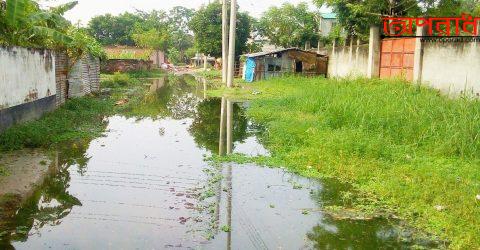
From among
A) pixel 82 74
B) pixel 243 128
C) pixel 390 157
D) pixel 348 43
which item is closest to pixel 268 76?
pixel 348 43

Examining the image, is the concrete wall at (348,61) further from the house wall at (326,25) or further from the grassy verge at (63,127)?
the house wall at (326,25)

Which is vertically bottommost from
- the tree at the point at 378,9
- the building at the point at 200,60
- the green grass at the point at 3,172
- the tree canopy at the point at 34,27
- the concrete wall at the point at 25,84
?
the green grass at the point at 3,172

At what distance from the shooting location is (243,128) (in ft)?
40.3

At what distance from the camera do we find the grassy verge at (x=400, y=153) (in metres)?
5.56

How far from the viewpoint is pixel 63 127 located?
36.1ft

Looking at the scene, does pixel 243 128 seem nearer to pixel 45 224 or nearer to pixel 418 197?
pixel 418 197

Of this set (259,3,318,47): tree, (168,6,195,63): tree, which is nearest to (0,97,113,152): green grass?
(259,3,318,47): tree

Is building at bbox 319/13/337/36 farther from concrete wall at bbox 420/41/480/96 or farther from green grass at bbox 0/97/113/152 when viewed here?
green grass at bbox 0/97/113/152

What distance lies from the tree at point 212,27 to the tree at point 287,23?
3754 mm

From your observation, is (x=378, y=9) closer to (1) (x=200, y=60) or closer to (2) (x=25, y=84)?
(2) (x=25, y=84)

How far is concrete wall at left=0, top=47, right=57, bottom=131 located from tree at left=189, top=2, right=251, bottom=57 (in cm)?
2460

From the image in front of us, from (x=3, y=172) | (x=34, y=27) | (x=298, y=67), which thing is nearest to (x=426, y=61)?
(x=34, y=27)

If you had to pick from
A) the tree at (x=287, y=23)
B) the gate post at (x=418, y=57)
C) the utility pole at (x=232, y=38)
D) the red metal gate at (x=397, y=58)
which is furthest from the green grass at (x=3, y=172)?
the tree at (x=287, y=23)

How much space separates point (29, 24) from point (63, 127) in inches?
132
